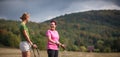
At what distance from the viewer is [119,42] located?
107250 mm

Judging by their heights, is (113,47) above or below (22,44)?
below

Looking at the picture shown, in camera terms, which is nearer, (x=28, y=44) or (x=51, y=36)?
(x=28, y=44)

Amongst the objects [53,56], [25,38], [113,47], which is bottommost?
[113,47]

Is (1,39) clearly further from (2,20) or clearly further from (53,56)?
(53,56)

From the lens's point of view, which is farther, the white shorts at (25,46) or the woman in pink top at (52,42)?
the woman in pink top at (52,42)

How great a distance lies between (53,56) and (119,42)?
4043 inches

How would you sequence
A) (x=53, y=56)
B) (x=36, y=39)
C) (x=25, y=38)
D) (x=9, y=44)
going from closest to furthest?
1. (x=25, y=38)
2. (x=53, y=56)
3. (x=36, y=39)
4. (x=9, y=44)

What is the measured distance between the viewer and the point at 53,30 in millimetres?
7551

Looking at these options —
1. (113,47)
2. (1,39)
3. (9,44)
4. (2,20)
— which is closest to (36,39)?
(9,44)

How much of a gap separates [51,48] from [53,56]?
0.73 feet

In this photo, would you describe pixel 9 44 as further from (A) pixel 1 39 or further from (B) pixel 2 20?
(B) pixel 2 20

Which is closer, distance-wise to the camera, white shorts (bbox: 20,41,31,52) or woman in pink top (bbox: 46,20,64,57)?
white shorts (bbox: 20,41,31,52)

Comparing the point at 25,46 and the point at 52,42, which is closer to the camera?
the point at 25,46

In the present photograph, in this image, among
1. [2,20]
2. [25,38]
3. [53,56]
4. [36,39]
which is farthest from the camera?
[2,20]
